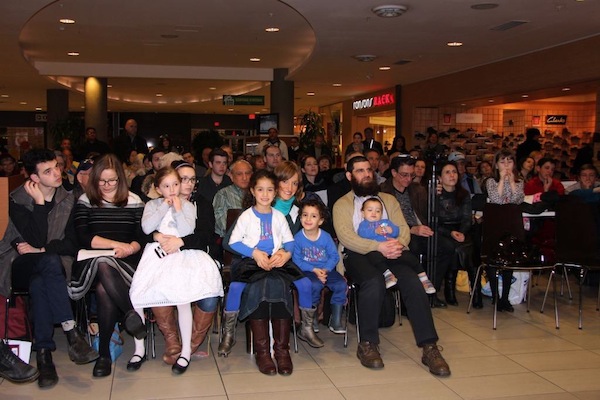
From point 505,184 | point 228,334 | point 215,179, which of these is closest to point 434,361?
point 228,334

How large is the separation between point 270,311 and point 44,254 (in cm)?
157

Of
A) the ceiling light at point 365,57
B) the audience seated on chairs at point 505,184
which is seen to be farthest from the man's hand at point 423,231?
the ceiling light at point 365,57

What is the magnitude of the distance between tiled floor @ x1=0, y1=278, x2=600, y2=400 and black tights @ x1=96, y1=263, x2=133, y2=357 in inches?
9.2

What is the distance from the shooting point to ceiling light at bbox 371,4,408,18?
7.88 metres

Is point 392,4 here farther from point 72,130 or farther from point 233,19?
point 72,130

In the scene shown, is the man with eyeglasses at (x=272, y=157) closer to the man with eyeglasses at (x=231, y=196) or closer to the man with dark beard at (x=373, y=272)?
the man with eyeglasses at (x=231, y=196)

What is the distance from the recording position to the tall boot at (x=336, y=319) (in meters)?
4.96

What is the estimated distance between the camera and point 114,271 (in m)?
4.40

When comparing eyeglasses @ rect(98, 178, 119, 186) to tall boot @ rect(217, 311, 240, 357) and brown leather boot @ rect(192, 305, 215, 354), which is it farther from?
tall boot @ rect(217, 311, 240, 357)

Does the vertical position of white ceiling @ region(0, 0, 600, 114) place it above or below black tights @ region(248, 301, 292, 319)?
above

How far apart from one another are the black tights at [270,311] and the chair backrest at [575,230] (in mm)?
2618

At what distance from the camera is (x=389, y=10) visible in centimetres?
794

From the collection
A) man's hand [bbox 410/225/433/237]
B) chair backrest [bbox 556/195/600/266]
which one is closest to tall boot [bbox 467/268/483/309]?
man's hand [bbox 410/225/433/237]

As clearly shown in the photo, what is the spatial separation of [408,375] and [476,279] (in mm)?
1924
